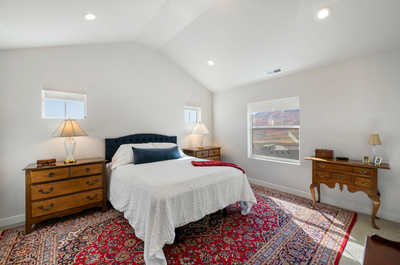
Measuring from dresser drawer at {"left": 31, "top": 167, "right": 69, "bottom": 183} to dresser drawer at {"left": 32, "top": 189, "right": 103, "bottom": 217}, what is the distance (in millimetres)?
291

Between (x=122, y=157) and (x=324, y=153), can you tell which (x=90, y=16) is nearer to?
(x=122, y=157)

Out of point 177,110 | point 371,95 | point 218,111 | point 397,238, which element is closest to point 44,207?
point 177,110

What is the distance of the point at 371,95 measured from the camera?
2.65 m

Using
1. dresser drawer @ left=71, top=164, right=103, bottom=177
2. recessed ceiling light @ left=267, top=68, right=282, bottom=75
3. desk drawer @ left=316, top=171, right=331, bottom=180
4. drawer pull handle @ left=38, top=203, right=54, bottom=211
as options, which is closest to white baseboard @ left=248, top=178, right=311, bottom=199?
desk drawer @ left=316, top=171, right=331, bottom=180

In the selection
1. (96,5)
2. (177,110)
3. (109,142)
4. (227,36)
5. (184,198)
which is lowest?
(184,198)

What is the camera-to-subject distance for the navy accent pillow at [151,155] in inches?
117

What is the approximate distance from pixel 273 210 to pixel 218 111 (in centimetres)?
296

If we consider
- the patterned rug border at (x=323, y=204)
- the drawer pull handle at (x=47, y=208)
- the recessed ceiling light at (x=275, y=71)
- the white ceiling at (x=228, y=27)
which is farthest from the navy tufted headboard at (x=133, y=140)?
the recessed ceiling light at (x=275, y=71)

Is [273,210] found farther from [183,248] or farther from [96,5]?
[96,5]

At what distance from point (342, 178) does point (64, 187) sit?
158 inches

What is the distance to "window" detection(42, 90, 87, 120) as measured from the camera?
9.14 ft

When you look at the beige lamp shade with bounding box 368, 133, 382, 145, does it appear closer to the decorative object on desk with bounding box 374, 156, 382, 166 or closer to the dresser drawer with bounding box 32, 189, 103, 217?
the decorative object on desk with bounding box 374, 156, 382, 166

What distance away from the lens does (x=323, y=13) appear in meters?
2.25

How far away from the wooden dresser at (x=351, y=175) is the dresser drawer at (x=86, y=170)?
3.45 meters
